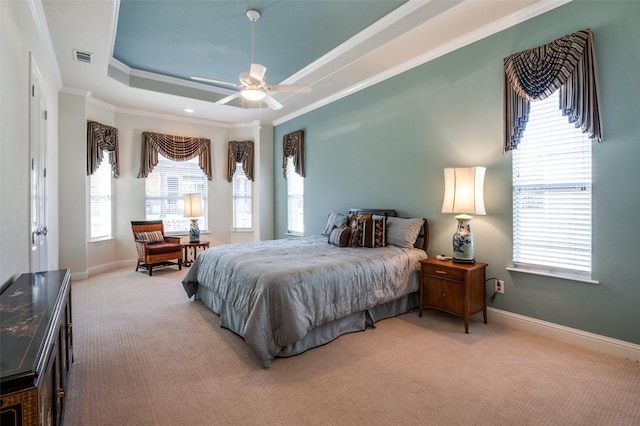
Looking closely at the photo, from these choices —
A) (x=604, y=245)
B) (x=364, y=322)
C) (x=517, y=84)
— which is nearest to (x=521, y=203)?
(x=604, y=245)

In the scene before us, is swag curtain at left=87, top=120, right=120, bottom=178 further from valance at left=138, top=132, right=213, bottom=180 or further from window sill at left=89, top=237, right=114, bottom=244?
window sill at left=89, top=237, right=114, bottom=244

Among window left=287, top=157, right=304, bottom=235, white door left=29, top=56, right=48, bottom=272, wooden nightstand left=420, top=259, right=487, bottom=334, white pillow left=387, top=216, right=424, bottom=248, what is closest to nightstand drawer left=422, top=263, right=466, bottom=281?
wooden nightstand left=420, top=259, right=487, bottom=334

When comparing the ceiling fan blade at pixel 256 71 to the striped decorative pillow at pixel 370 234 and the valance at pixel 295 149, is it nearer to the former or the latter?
the striped decorative pillow at pixel 370 234

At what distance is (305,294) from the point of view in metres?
2.62

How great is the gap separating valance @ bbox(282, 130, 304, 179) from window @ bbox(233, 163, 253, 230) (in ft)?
4.00

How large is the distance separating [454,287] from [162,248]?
4.57 m

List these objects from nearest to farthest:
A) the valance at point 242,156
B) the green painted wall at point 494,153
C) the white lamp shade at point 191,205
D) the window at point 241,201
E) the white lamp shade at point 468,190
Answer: the green painted wall at point 494,153 → the white lamp shade at point 468,190 → the white lamp shade at point 191,205 → the valance at point 242,156 → the window at point 241,201

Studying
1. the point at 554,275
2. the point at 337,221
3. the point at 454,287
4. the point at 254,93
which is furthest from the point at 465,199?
the point at 254,93

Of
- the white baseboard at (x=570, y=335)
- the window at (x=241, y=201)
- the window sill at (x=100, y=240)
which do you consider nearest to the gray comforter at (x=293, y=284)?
the white baseboard at (x=570, y=335)

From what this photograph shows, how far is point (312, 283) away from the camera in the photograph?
2.68 m

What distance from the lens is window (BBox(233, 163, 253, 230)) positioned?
7.11 metres

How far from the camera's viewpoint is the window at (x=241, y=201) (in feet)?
23.3

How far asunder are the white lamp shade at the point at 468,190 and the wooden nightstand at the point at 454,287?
54 centimetres

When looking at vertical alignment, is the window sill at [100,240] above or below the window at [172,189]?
below
